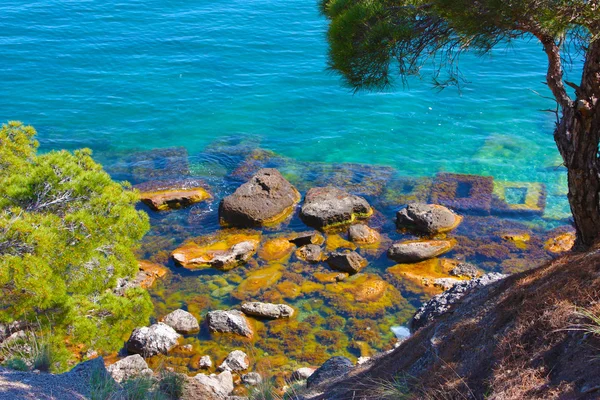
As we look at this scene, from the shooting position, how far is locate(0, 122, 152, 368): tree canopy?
9.72 meters

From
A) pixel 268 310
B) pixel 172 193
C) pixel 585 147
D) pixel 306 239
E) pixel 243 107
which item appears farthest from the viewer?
pixel 243 107

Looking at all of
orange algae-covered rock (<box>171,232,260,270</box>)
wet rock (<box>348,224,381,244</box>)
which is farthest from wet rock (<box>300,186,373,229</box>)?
orange algae-covered rock (<box>171,232,260,270</box>)

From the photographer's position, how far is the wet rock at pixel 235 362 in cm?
1432

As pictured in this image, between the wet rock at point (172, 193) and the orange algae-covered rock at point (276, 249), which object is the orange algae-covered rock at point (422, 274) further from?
the wet rock at point (172, 193)

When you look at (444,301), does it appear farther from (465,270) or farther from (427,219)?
(427,219)

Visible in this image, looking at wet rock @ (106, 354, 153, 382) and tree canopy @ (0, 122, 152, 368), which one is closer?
tree canopy @ (0, 122, 152, 368)

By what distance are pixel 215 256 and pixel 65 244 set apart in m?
8.52

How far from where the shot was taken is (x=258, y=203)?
840 inches

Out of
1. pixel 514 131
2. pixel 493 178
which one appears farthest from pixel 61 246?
pixel 514 131

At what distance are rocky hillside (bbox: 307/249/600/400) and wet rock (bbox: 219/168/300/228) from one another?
11.5 metres

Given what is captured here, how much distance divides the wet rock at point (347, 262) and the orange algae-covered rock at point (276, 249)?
150 centimetres

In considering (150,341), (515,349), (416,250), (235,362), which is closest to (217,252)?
(150,341)

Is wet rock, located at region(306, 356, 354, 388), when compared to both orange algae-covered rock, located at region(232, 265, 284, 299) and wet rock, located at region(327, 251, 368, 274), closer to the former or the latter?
orange algae-covered rock, located at region(232, 265, 284, 299)

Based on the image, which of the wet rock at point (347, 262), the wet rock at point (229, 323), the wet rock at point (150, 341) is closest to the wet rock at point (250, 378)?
the wet rock at point (229, 323)
